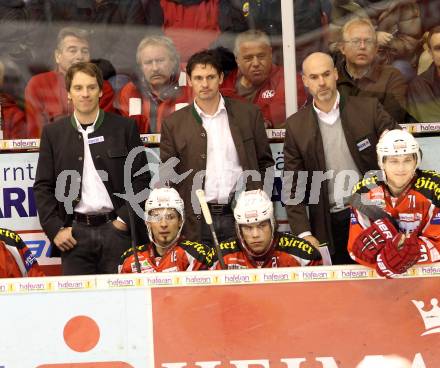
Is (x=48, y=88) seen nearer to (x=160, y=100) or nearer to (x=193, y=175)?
(x=160, y=100)

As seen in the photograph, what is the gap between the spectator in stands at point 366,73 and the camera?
26.4 feet

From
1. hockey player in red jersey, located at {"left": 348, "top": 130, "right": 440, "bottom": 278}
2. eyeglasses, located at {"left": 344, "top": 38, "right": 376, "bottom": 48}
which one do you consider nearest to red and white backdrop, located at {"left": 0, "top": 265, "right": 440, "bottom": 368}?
hockey player in red jersey, located at {"left": 348, "top": 130, "right": 440, "bottom": 278}

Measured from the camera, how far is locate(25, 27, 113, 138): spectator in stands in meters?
8.13

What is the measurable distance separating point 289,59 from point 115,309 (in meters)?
2.83

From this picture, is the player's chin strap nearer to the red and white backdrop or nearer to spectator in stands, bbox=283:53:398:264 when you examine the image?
the red and white backdrop

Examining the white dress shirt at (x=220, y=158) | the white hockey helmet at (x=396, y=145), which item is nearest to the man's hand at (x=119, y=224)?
the white dress shirt at (x=220, y=158)

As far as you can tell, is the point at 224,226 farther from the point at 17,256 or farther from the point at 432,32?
the point at 432,32

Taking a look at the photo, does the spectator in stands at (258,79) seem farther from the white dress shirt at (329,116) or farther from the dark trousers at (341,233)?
the dark trousers at (341,233)

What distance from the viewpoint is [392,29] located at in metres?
8.16

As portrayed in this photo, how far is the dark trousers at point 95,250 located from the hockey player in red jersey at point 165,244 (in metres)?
0.25

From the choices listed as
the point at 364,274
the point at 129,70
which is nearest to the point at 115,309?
the point at 364,274

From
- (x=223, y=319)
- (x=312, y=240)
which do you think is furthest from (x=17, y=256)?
(x=312, y=240)

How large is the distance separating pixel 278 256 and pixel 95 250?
1249 millimetres

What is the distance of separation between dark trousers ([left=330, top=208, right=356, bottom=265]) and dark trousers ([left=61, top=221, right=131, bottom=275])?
136 cm
